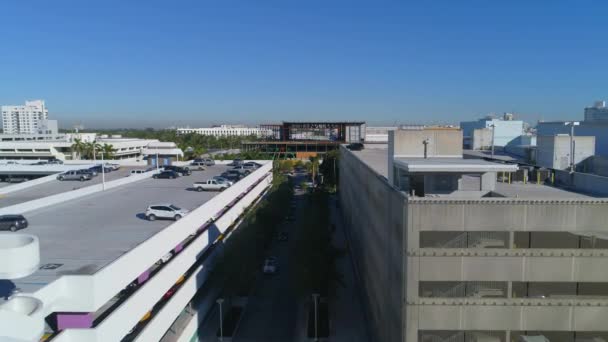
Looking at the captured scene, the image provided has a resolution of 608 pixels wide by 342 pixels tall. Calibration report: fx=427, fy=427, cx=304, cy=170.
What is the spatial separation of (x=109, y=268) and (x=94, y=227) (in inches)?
391

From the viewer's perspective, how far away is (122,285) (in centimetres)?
1803

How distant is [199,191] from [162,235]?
1829 cm

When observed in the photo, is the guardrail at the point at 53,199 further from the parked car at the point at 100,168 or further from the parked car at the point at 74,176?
the parked car at the point at 100,168

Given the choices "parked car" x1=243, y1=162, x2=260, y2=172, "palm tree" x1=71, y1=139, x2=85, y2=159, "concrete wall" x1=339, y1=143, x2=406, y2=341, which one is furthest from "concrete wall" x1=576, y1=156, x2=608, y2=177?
"palm tree" x1=71, y1=139, x2=85, y2=159

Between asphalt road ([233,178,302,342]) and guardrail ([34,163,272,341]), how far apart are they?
18.5 ft

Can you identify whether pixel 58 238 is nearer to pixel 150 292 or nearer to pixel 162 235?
pixel 162 235

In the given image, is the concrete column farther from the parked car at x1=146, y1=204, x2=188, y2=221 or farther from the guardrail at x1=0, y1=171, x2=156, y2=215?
the guardrail at x1=0, y1=171, x2=156, y2=215

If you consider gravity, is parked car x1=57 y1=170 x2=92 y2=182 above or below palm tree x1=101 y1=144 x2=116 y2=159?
below

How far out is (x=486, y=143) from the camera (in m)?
42.4

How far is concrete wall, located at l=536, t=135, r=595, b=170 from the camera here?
79.2 feet

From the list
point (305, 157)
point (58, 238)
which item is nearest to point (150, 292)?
point (58, 238)

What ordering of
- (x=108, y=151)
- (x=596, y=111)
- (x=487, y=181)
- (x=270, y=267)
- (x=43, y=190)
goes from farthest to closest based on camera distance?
(x=108, y=151) < (x=596, y=111) < (x=43, y=190) < (x=270, y=267) < (x=487, y=181)

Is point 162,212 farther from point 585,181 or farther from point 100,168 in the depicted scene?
point 100,168

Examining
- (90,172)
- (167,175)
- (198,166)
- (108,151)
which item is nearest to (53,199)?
(167,175)
